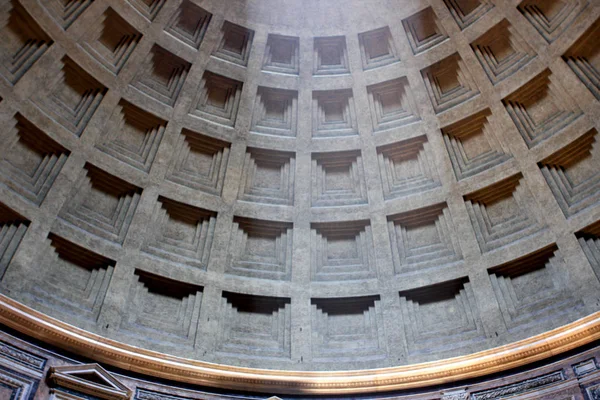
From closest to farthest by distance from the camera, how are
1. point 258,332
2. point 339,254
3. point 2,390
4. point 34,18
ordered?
point 2,390
point 34,18
point 258,332
point 339,254

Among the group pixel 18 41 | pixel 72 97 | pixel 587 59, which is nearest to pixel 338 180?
pixel 587 59

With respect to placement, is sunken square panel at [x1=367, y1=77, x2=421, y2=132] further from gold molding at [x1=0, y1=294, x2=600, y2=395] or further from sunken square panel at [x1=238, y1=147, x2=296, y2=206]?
gold molding at [x1=0, y1=294, x2=600, y2=395]

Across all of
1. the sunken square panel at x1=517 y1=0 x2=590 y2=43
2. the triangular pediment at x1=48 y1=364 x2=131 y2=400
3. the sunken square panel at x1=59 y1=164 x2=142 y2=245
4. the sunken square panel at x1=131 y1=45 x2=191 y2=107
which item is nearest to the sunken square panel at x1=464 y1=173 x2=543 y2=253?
the sunken square panel at x1=517 y1=0 x2=590 y2=43

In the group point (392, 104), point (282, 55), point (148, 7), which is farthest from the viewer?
point (282, 55)

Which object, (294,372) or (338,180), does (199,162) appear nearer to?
(338,180)

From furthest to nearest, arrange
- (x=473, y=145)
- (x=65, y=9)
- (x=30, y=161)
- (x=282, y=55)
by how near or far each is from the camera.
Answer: (x=282, y=55) → (x=473, y=145) → (x=65, y=9) → (x=30, y=161)

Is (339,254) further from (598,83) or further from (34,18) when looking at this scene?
(34,18)

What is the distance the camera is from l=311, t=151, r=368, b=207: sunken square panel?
64.8 ft

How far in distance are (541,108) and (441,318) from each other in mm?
6794

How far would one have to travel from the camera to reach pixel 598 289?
609 inches

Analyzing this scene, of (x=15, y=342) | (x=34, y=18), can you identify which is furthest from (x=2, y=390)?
(x=34, y=18)

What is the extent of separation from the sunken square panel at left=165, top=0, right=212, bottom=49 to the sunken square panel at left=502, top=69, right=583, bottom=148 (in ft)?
31.1

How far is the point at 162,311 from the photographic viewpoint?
17.6 meters

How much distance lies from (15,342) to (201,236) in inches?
243
